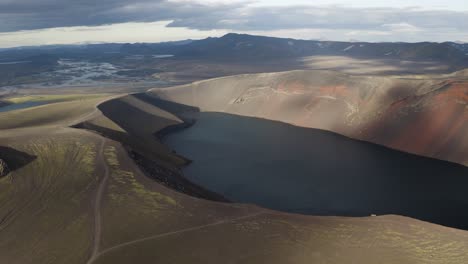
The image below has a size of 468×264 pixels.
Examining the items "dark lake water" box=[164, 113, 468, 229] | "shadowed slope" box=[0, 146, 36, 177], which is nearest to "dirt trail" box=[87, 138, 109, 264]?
"shadowed slope" box=[0, 146, 36, 177]

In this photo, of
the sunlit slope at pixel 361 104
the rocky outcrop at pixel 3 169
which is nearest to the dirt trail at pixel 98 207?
the rocky outcrop at pixel 3 169

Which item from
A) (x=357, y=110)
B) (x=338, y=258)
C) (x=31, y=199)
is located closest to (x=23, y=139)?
(x=31, y=199)

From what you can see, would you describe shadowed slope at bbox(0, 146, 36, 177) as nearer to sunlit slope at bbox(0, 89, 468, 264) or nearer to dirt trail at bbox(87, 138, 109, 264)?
sunlit slope at bbox(0, 89, 468, 264)

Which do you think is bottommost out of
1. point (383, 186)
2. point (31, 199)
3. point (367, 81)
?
point (383, 186)

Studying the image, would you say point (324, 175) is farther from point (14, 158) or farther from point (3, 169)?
point (3, 169)

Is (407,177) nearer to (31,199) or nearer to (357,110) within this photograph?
(357,110)

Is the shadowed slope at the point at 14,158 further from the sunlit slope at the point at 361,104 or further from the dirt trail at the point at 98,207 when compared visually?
the sunlit slope at the point at 361,104

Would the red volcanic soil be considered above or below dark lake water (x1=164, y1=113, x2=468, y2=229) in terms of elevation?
above
